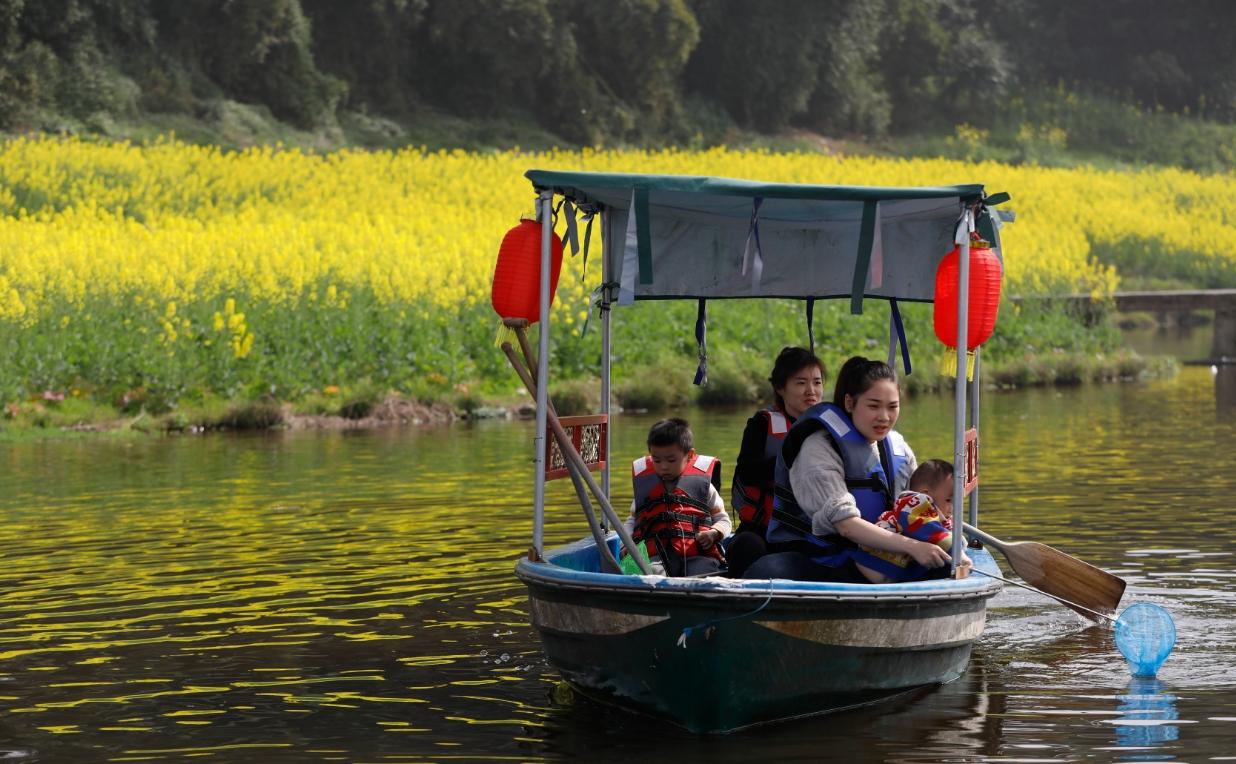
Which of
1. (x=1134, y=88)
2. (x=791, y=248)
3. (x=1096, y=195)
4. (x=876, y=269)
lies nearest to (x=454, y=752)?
(x=876, y=269)

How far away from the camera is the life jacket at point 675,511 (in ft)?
32.7

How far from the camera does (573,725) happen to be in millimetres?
8977

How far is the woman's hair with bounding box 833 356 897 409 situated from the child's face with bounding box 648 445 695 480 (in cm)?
89

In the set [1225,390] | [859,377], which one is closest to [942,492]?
[859,377]

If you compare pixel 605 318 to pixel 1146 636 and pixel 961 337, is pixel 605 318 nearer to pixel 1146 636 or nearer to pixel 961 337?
pixel 961 337

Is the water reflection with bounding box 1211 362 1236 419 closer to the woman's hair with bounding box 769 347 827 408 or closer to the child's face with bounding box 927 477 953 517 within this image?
the woman's hair with bounding box 769 347 827 408

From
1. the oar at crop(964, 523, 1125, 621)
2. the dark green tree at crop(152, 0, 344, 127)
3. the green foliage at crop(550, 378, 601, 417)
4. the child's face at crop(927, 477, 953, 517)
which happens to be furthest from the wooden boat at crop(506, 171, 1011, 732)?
the dark green tree at crop(152, 0, 344, 127)

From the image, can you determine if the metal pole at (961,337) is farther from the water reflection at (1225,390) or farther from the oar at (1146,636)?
the water reflection at (1225,390)

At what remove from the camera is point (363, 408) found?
24.3 metres

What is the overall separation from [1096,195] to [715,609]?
3817 centimetres

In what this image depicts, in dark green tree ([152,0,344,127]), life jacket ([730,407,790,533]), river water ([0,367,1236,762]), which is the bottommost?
river water ([0,367,1236,762])

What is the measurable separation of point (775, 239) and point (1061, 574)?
2.44 metres

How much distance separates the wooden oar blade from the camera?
36.3 ft

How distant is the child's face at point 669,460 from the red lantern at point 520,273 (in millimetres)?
1026
